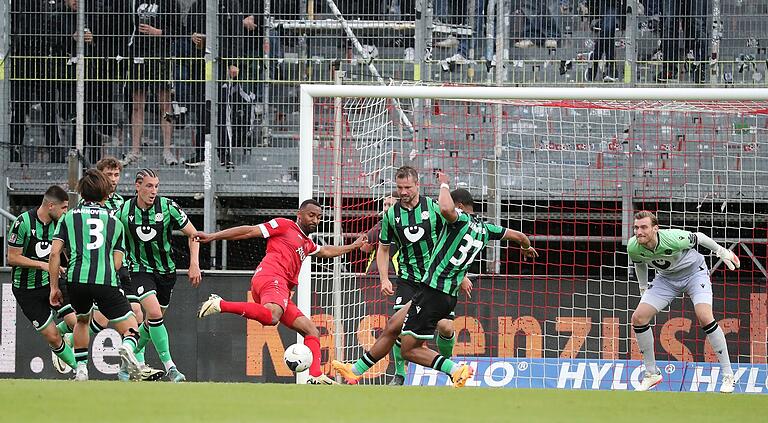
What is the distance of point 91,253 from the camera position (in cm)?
965

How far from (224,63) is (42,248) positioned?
4.01m

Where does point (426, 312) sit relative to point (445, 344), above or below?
above

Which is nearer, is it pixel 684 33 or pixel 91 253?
pixel 91 253

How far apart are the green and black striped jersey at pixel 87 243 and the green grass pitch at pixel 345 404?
1.03 m

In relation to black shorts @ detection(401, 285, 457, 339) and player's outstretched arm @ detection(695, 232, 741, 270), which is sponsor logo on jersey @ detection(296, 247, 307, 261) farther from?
player's outstretched arm @ detection(695, 232, 741, 270)

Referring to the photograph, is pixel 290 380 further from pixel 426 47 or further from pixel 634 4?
pixel 634 4

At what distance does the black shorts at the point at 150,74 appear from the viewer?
1499 cm

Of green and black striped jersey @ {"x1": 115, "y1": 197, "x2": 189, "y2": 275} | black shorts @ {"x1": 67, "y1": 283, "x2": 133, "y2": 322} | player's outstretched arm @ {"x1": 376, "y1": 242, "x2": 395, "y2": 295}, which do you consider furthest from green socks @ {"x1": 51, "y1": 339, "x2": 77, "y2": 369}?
player's outstretched arm @ {"x1": 376, "y1": 242, "x2": 395, "y2": 295}

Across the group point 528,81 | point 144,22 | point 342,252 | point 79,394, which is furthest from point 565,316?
point 79,394

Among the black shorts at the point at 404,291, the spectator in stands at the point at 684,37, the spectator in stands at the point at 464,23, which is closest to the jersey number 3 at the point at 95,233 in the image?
the black shorts at the point at 404,291

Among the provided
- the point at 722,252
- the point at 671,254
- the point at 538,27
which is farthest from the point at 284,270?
the point at 538,27

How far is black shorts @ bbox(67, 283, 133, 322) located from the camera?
9.68m

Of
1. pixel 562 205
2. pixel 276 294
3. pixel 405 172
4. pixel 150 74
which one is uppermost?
pixel 150 74

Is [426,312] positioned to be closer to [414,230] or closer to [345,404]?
[414,230]
